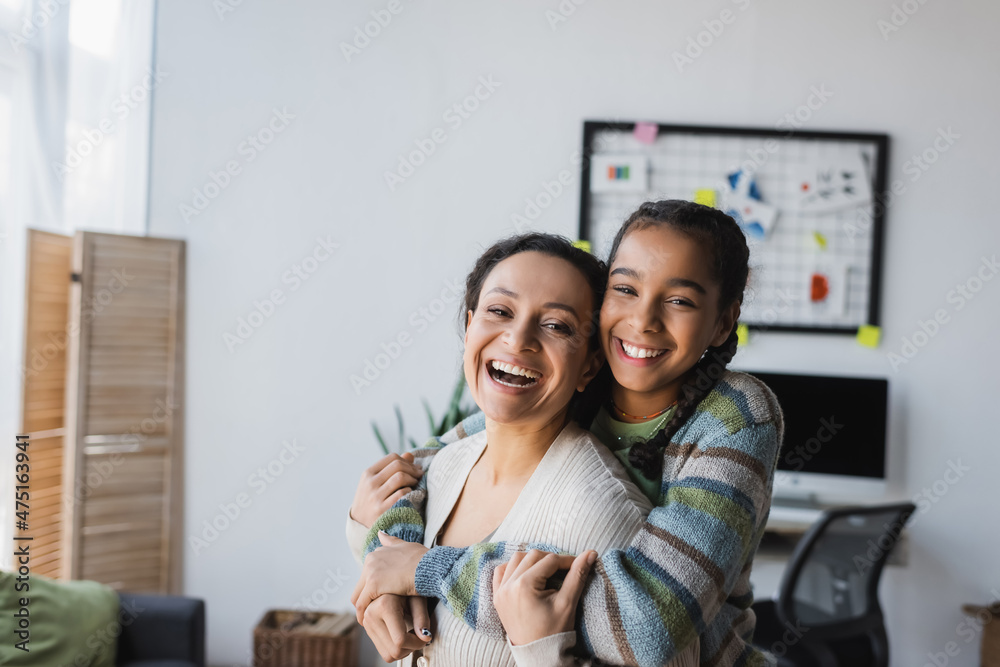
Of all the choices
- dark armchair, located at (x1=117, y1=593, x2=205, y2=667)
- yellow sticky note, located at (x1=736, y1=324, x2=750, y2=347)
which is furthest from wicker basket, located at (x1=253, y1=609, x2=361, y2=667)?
yellow sticky note, located at (x1=736, y1=324, x2=750, y2=347)

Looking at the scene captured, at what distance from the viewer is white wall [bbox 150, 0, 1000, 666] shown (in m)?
3.42

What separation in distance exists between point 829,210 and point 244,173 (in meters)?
2.79

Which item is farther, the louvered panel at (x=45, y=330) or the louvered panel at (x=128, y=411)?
the louvered panel at (x=128, y=411)

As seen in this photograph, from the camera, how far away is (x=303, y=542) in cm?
363

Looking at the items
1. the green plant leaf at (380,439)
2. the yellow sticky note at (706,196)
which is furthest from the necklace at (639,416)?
the yellow sticky note at (706,196)

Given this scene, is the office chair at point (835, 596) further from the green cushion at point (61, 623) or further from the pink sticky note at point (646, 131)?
the green cushion at point (61, 623)

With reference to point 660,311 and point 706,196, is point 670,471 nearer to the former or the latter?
point 660,311

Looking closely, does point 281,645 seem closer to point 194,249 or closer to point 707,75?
point 194,249

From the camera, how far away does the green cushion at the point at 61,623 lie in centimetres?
240

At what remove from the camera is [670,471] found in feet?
3.67

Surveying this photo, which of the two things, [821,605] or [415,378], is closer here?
[821,605]

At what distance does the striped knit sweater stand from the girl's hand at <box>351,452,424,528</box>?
0.22m

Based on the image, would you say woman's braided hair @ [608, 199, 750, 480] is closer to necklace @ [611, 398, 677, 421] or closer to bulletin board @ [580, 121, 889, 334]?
necklace @ [611, 398, 677, 421]

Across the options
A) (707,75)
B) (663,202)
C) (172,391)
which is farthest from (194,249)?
(663,202)
